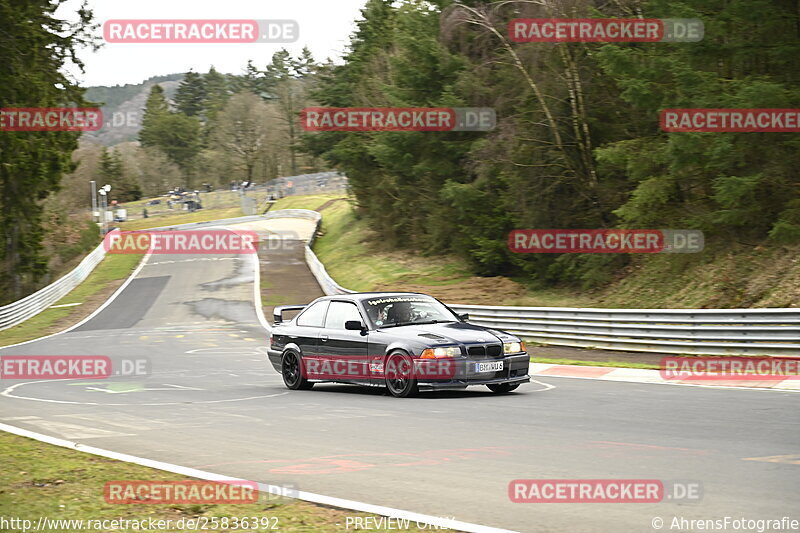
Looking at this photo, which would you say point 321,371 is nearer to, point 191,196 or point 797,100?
point 797,100

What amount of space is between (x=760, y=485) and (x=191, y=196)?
10739cm

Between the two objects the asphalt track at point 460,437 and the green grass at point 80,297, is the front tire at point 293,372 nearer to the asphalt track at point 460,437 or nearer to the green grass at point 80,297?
the asphalt track at point 460,437

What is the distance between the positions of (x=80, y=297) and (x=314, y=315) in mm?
33109

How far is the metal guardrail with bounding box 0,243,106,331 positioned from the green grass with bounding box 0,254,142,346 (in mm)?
279

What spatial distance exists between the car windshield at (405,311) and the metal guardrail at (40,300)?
2765cm

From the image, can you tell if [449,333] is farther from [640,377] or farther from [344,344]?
[640,377]

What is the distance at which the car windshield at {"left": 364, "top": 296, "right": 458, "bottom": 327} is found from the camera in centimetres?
1397

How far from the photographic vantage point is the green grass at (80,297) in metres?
34.5

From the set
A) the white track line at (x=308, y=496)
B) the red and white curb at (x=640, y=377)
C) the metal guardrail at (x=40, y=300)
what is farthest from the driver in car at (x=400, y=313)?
the metal guardrail at (x=40, y=300)

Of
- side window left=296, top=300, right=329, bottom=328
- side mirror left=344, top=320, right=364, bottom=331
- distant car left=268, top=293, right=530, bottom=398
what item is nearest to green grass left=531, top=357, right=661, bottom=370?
distant car left=268, top=293, right=530, bottom=398

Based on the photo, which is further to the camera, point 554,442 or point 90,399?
point 90,399

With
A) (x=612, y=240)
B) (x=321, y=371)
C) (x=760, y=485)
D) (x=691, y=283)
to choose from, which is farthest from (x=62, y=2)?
(x=760, y=485)

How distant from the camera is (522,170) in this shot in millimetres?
32906

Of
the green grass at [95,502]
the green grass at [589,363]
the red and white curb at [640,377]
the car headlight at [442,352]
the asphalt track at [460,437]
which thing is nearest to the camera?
the green grass at [95,502]
